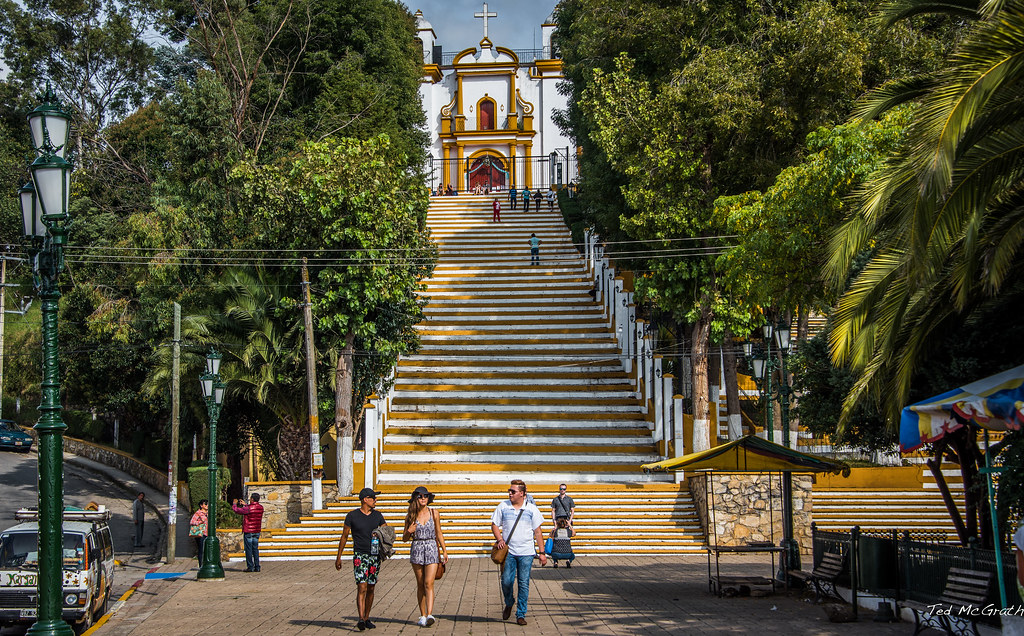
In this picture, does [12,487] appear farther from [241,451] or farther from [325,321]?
[325,321]

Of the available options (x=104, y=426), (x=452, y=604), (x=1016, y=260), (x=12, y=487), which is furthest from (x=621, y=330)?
(x=104, y=426)

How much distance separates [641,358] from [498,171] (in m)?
33.5

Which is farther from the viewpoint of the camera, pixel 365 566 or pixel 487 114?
pixel 487 114

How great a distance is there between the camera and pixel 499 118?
6038 centimetres

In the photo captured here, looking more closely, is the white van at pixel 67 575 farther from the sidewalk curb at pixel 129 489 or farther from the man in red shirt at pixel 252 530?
the sidewalk curb at pixel 129 489

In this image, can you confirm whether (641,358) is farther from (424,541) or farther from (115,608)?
(424,541)

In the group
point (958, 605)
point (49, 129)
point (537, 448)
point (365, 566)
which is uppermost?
point (49, 129)

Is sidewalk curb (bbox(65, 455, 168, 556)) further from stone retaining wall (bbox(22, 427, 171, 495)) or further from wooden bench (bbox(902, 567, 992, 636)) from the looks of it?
wooden bench (bbox(902, 567, 992, 636))

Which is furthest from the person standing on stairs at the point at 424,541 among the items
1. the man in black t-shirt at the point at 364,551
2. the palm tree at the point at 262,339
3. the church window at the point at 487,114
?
the church window at the point at 487,114

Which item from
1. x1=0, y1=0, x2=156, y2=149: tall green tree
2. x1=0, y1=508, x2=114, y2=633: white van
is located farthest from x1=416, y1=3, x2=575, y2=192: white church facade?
x1=0, y1=508, x2=114, y2=633: white van

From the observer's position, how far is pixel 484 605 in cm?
1307

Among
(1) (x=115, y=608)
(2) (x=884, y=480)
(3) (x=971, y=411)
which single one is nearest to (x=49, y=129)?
(3) (x=971, y=411)

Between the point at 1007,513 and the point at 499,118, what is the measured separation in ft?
170

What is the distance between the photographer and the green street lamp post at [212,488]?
734 inches
